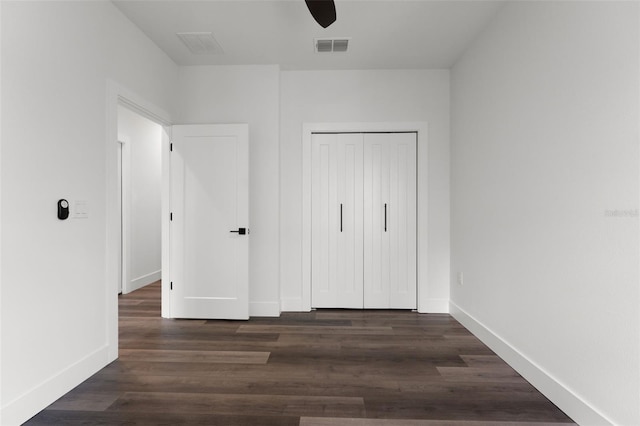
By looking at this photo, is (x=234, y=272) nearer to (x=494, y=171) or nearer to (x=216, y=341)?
(x=216, y=341)

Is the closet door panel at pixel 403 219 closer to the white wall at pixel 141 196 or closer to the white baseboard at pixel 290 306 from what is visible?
the white baseboard at pixel 290 306

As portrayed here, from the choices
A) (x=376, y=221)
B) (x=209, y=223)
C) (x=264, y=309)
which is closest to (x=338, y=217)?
(x=376, y=221)

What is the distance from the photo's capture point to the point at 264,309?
3705 mm

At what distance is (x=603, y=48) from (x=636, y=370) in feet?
4.92

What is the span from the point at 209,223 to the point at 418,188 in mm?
2299

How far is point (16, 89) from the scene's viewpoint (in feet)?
5.98

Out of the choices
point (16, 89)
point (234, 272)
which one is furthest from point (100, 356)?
point (16, 89)

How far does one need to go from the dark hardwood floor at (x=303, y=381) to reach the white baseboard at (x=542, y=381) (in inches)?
2.1

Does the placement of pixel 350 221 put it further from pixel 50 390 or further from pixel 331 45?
pixel 50 390

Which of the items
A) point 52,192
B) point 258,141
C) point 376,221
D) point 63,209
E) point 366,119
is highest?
point 366,119

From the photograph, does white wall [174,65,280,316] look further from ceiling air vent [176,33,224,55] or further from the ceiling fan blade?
the ceiling fan blade

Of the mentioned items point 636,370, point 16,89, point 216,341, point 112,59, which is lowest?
point 216,341

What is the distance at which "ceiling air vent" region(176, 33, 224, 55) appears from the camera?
3096 millimetres

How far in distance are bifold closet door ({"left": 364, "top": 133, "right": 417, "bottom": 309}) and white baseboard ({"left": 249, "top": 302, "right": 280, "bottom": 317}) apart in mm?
1022
